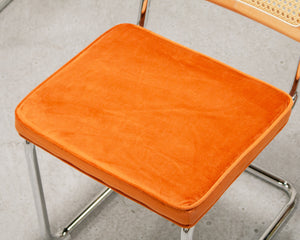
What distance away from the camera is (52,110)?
118 centimetres

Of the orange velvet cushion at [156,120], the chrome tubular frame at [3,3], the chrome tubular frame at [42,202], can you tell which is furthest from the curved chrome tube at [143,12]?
the chrome tubular frame at [3,3]

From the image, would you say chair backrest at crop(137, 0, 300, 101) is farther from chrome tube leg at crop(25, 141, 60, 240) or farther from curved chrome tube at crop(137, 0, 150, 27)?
chrome tube leg at crop(25, 141, 60, 240)

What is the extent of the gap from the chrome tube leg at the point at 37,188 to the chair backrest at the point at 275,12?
0.52 meters

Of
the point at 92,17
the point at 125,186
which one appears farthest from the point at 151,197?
the point at 92,17

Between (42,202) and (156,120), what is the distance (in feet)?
1.24

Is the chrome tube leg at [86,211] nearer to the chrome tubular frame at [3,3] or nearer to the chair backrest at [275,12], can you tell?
the chair backrest at [275,12]

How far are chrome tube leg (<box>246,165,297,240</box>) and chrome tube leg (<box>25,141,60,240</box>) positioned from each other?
1.71 feet

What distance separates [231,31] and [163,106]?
971 mm

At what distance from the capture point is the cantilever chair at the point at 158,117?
107 cm

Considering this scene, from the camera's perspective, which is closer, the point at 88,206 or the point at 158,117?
the point at 158,117

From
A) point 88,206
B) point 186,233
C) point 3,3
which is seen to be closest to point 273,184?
point 88,206

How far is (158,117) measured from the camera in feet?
3.85

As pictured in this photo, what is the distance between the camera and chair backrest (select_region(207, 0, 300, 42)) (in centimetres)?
128

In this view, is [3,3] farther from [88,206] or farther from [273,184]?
[273,184]
